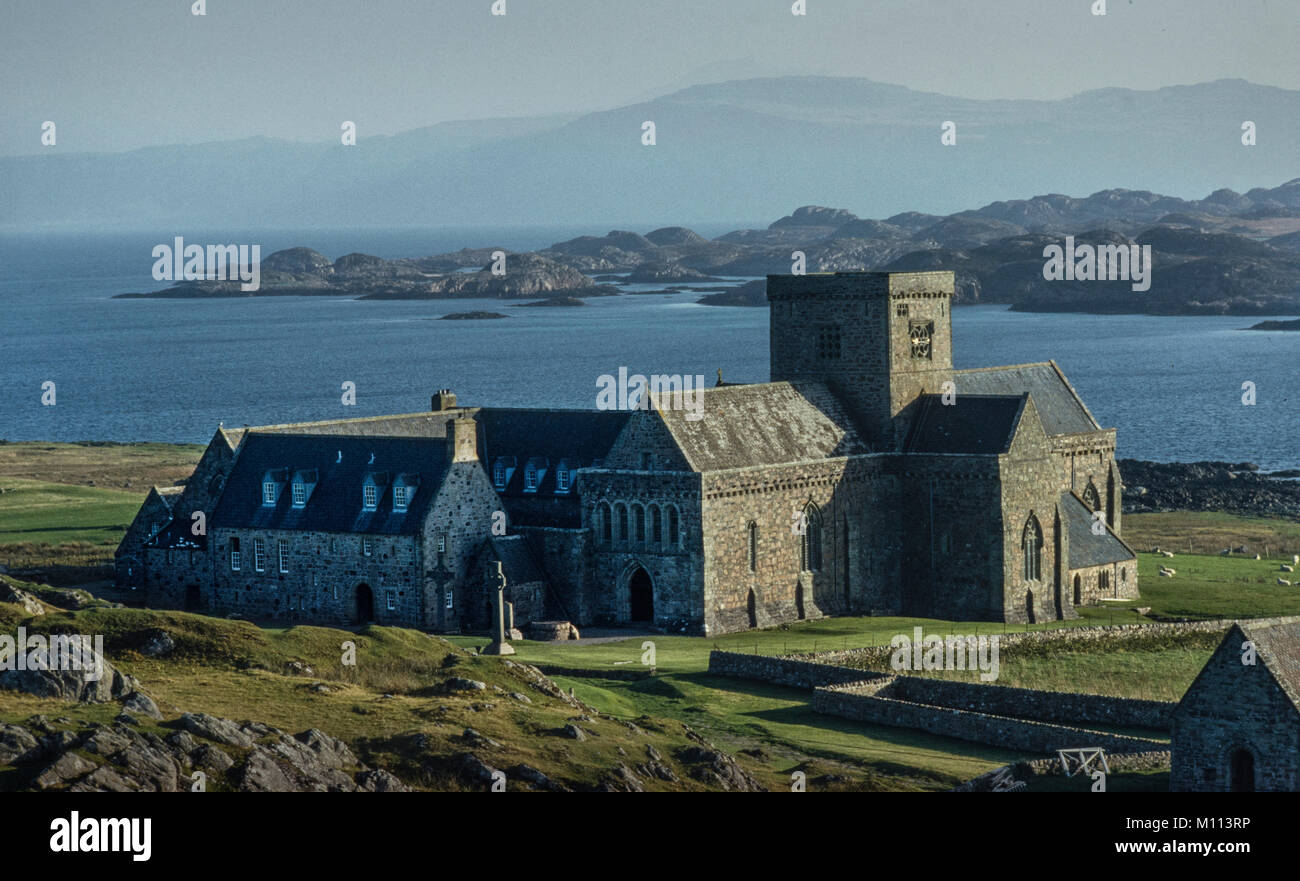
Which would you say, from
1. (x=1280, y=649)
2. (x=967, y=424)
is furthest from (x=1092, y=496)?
(x=1280, y=649)

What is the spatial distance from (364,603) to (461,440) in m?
6.35

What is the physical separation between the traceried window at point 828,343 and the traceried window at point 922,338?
278cm

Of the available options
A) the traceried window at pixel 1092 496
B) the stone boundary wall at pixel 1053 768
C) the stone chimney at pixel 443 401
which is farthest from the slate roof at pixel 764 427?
the stone boundary wall at pixel 1053 768

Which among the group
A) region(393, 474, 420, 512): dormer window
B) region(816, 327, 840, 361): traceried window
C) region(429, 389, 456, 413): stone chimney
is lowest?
region(393, 474, 420, 512): dormer window

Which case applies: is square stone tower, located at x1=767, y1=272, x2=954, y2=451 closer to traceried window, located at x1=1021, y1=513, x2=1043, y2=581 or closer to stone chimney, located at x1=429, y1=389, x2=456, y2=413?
traceried window, located at x1=1021, y1=513, x2=1043, y2=581

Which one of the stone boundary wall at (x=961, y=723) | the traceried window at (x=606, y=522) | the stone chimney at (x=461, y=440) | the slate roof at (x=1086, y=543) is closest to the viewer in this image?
the stone boundary wall at (x=961, y=723)

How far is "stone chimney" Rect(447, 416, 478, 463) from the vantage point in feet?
241

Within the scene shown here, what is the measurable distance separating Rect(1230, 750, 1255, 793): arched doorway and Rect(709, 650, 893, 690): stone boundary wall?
17766mm

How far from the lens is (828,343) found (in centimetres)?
8144

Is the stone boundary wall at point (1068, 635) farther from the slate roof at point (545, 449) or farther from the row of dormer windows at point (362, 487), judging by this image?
the row of dormer windows at point (362, 487)

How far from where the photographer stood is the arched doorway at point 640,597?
74438 mm

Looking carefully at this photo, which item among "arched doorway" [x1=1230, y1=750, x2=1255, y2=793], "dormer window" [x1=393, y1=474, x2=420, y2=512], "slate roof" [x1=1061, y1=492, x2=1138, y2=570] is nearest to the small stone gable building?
"arched doorway" [x1=1230, y1=750, x2=1255, y2=793]
